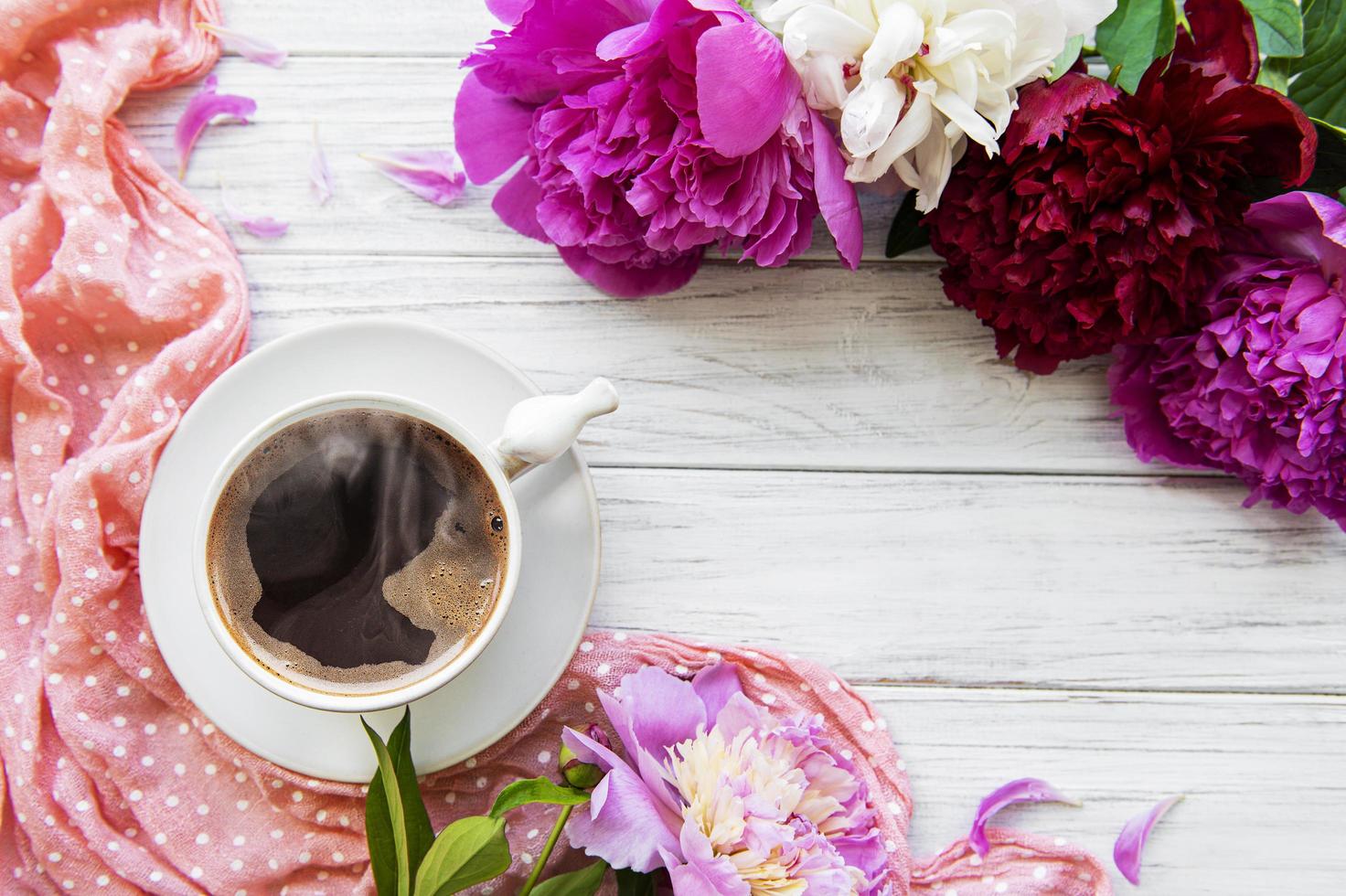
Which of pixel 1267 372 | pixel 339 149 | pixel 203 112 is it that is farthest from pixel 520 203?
pixel 1267 372

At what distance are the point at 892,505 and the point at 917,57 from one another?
36 centimetres

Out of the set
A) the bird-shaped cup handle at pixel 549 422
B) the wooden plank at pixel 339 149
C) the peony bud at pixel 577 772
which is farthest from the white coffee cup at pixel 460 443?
the wooden plank at pixel 339 149

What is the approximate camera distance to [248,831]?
2.63 feet

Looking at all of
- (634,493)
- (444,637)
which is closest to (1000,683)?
(634,493)

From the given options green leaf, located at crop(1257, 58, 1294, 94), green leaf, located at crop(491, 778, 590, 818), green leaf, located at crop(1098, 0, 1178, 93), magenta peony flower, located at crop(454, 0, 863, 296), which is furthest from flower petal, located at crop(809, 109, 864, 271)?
green leaf, located at crop(491, 778, 590, 818)

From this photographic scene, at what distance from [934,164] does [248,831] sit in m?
0.73

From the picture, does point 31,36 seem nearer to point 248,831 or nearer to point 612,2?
point 612,2

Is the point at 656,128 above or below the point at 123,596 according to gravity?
above

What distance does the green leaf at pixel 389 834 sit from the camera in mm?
686

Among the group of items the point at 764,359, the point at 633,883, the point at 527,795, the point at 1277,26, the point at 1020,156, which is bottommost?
the point at 633,883

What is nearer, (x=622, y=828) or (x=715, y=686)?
Result: (x=622, y=828)

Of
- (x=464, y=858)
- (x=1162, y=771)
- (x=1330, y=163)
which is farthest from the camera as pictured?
(x=1162, y=771)

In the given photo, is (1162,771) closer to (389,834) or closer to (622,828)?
(622,828)

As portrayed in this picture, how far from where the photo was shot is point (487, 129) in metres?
0.81
